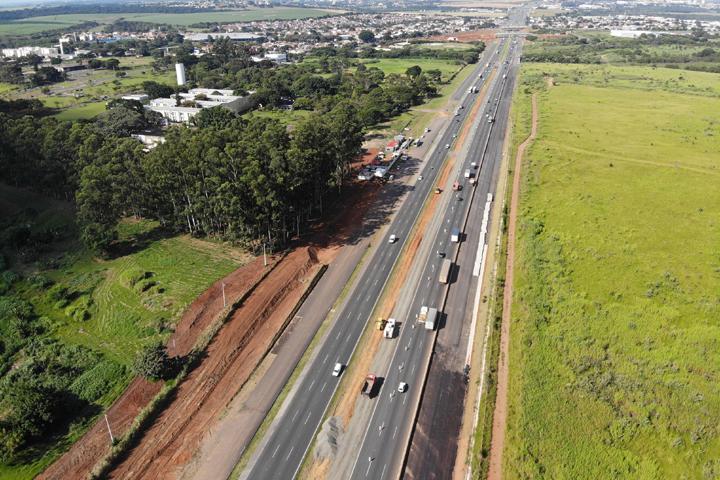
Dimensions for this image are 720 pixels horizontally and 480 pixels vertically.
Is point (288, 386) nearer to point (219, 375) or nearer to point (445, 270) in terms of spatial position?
point (219, 375)

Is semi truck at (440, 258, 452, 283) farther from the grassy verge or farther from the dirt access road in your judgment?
the grassy verge

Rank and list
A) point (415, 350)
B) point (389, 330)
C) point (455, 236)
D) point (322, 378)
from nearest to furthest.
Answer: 1. point (322, 378)
2. point (415, 350)
3. point (389, 330)
4. point (455, 236)

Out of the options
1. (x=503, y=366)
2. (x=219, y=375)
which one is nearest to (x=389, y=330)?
(x=503, y=366)

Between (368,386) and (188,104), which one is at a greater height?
(188,104)

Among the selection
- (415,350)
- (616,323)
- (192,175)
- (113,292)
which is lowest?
(415,350)

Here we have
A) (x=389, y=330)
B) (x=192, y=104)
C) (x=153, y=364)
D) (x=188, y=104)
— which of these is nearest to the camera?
(x=153, y=364)

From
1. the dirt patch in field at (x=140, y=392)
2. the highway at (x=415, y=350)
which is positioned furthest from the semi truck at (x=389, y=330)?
the dirt patch in field at (x=140, y=392)

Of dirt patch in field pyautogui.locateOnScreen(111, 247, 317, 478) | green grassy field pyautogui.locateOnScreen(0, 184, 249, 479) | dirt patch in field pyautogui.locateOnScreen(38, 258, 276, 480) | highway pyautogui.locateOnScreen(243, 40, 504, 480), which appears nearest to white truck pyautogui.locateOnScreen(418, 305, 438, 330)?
highway pyautogui.locateOnScreen(243, 40, 504, 480)

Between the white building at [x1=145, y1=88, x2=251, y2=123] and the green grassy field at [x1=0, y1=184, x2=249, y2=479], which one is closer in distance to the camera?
the green grassy field at [x1=0, y1=184, x2=249, y2=479]
